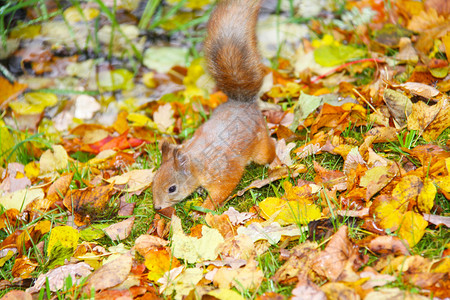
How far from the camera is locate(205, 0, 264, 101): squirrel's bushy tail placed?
9.06ft

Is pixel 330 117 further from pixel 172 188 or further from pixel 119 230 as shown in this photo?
pixel 119 230

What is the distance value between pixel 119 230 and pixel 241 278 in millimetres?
830

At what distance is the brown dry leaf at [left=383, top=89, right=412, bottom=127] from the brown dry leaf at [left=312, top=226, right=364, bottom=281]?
1.01 meters

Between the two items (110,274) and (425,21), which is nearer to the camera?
(110,274)

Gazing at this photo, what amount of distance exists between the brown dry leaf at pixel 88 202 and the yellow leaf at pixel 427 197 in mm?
1678

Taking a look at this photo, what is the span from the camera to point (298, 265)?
179 centimetres

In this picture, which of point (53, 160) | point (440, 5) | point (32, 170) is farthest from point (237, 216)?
point (440, 5)

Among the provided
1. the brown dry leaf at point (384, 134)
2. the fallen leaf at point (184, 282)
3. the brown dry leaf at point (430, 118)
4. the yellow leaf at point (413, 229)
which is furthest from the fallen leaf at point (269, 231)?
the brown dry leaf at point (430, 118)

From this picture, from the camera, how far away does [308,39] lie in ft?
14.2

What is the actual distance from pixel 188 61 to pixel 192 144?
1.89 meters

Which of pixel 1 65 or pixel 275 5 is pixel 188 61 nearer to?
pixel 275 5

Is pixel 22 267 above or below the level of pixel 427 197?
below

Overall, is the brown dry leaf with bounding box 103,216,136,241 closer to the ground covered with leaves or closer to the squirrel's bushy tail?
the ground covered with leaves

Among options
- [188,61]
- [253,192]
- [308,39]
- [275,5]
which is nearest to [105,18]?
[188,61]
